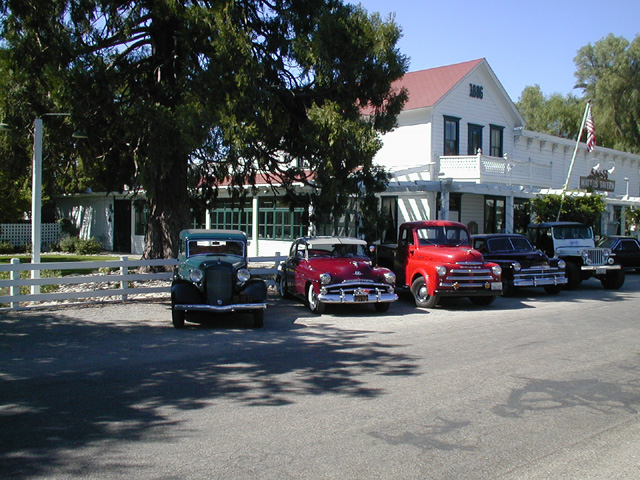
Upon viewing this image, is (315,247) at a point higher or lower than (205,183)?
lower

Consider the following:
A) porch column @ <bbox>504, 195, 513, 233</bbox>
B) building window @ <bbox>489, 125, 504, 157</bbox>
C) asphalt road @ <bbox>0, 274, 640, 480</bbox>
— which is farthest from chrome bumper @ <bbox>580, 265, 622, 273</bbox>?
building window @ <bbox>489, 125, 504, 157</bbox>

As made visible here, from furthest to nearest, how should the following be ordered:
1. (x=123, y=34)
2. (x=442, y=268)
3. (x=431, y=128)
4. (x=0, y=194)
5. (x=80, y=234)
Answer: (x=80, y=234) < (x=0, y=194) < (x=431, y=128) < (x=123, y=34) < (x=442, y=268)

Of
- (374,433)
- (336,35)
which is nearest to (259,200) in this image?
(336,35)

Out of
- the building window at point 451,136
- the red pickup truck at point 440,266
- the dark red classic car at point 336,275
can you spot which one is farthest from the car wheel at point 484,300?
the building window at point 451,136

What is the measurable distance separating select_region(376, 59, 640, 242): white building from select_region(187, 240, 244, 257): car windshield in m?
10.9

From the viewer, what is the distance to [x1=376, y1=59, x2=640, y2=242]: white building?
2419 cm

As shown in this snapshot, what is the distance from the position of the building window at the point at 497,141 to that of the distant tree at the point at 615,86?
2404cm

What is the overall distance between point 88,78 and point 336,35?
6009mm

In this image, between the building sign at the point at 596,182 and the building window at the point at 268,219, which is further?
the building sign at the point at 596,182

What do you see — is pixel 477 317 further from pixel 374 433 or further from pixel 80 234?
pixel 80 234

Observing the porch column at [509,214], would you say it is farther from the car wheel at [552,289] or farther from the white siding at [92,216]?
the white siding at [92,216]

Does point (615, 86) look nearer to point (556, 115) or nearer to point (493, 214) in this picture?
point (556, 115)

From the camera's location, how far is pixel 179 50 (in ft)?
52.3

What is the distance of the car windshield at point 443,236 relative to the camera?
603 inches
